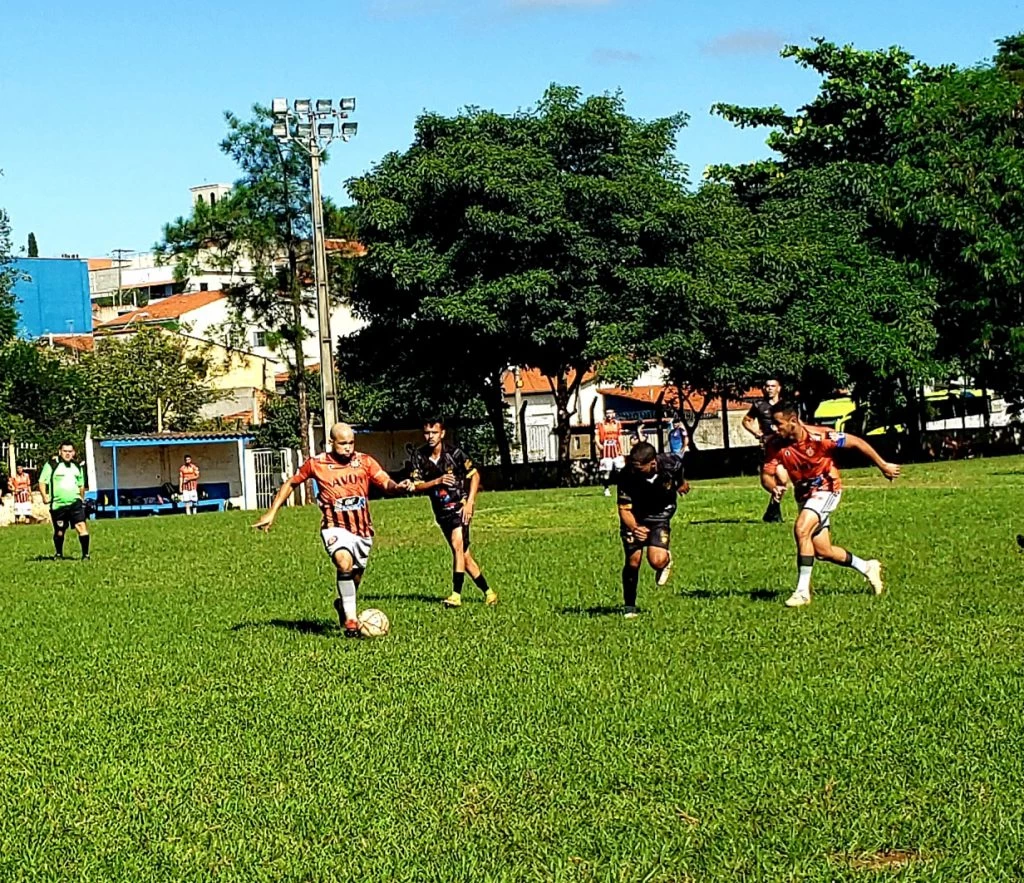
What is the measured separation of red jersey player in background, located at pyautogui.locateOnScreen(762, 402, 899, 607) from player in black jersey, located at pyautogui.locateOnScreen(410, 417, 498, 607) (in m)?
2.93

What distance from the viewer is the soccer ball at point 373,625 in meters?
13.0

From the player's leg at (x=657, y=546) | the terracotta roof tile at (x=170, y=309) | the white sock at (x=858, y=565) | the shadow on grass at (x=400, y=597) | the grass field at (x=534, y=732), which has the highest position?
the terracotta roof tile at (x=170, y=309)

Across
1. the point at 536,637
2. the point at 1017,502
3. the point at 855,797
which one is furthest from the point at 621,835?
the point at 1017,502

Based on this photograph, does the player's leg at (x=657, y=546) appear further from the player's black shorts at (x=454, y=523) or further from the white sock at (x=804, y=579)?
the player's black shorts at (x=454, y=523)

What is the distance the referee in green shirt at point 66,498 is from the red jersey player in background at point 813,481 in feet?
46.4

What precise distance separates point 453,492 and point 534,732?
263 inches

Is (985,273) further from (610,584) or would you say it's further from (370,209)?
(610,584)

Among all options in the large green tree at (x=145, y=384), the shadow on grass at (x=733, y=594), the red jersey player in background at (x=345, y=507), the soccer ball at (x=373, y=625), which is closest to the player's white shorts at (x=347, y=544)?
the red jersey player in background at (x=345, y=507)

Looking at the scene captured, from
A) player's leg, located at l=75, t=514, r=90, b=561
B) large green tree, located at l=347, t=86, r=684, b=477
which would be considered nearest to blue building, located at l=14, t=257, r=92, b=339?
large green tree, located at l=347, t=86, r=684, b=477

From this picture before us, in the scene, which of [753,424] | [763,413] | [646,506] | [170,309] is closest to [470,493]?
[646,506]

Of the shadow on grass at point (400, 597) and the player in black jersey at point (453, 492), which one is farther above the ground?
the player in black jersey at point (453, 492)

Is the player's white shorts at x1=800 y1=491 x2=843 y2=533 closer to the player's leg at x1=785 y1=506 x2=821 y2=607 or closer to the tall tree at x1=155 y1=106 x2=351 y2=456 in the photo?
the player's leg at x1=785 y1=506 x2=821 y2=607

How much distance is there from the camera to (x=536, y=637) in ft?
41.5

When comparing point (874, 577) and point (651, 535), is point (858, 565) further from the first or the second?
point (651, 535)
